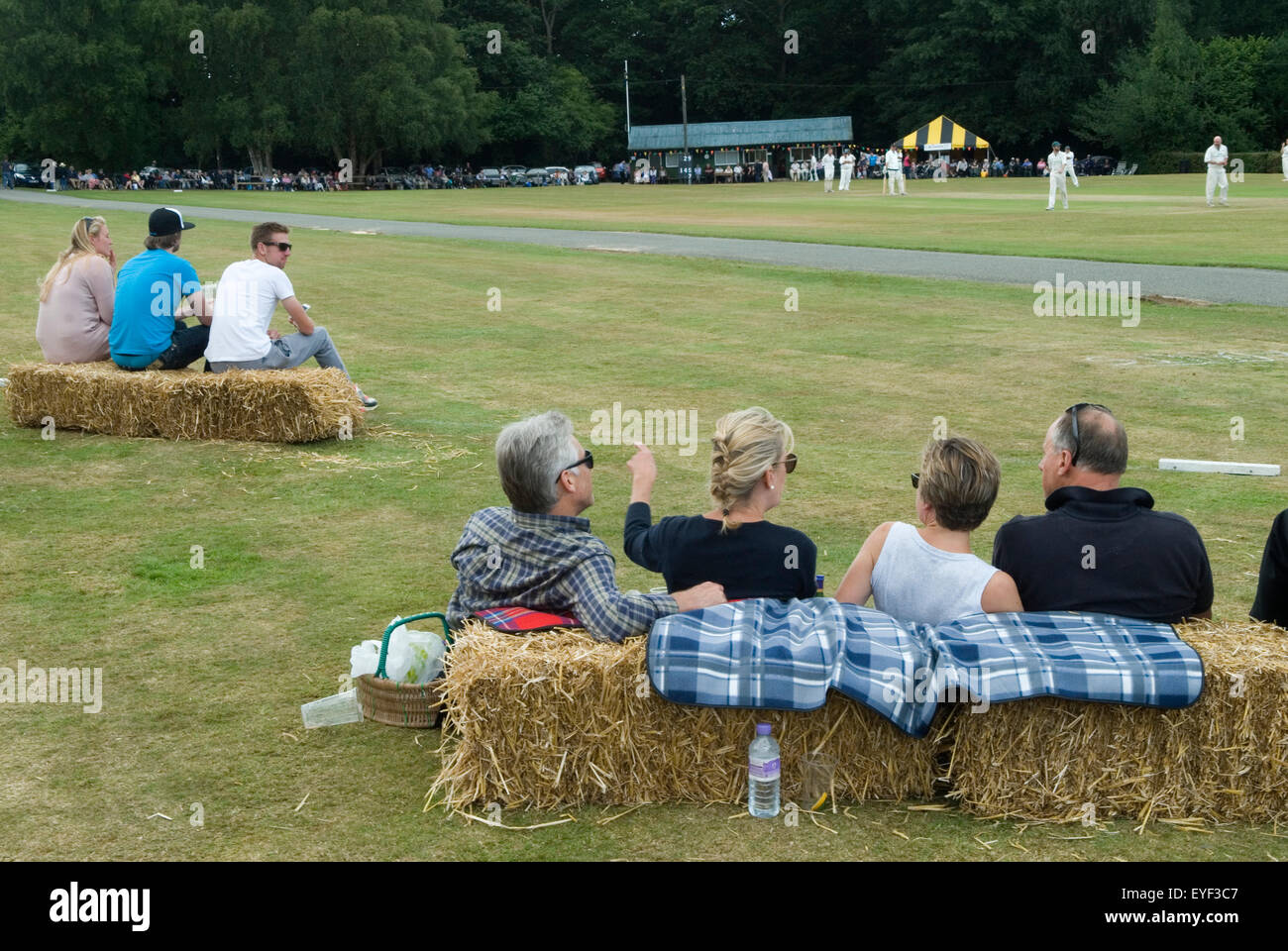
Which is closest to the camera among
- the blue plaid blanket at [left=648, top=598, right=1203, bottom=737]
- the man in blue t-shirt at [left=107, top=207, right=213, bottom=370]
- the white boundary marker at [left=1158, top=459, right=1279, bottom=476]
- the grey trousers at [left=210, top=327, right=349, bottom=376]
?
the blue plaid blanket at [left=648, top=598, right=1203, bottom=737]

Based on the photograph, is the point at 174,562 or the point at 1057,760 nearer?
the point at 1057,760

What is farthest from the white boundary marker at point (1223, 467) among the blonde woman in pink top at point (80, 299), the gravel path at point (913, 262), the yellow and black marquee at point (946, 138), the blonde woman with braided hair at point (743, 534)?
the yellow and black marquee at point (946, 138)

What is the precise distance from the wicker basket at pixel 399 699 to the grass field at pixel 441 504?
0.42 feet

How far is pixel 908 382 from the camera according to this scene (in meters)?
13.8

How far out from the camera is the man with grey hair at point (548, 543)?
17.1 feet

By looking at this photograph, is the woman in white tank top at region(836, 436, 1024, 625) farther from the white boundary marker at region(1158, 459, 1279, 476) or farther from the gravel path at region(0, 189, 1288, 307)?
the gravel path at region(0, 189, 1288, 307)

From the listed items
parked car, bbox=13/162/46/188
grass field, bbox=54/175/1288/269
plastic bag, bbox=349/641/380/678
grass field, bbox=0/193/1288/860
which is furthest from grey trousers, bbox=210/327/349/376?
parked car, bbox=13/162/46/188

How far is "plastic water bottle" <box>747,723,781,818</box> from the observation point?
486 cm

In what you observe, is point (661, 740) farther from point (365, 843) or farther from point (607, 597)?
point (365, 843)

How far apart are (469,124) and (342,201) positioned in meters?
35.6

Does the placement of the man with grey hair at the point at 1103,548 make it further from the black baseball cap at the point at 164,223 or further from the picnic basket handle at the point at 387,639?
the black baseball cap at the point at 164,223

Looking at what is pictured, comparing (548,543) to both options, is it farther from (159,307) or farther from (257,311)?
(159,307)

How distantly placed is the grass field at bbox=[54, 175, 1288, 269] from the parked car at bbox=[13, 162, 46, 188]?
1617cm
